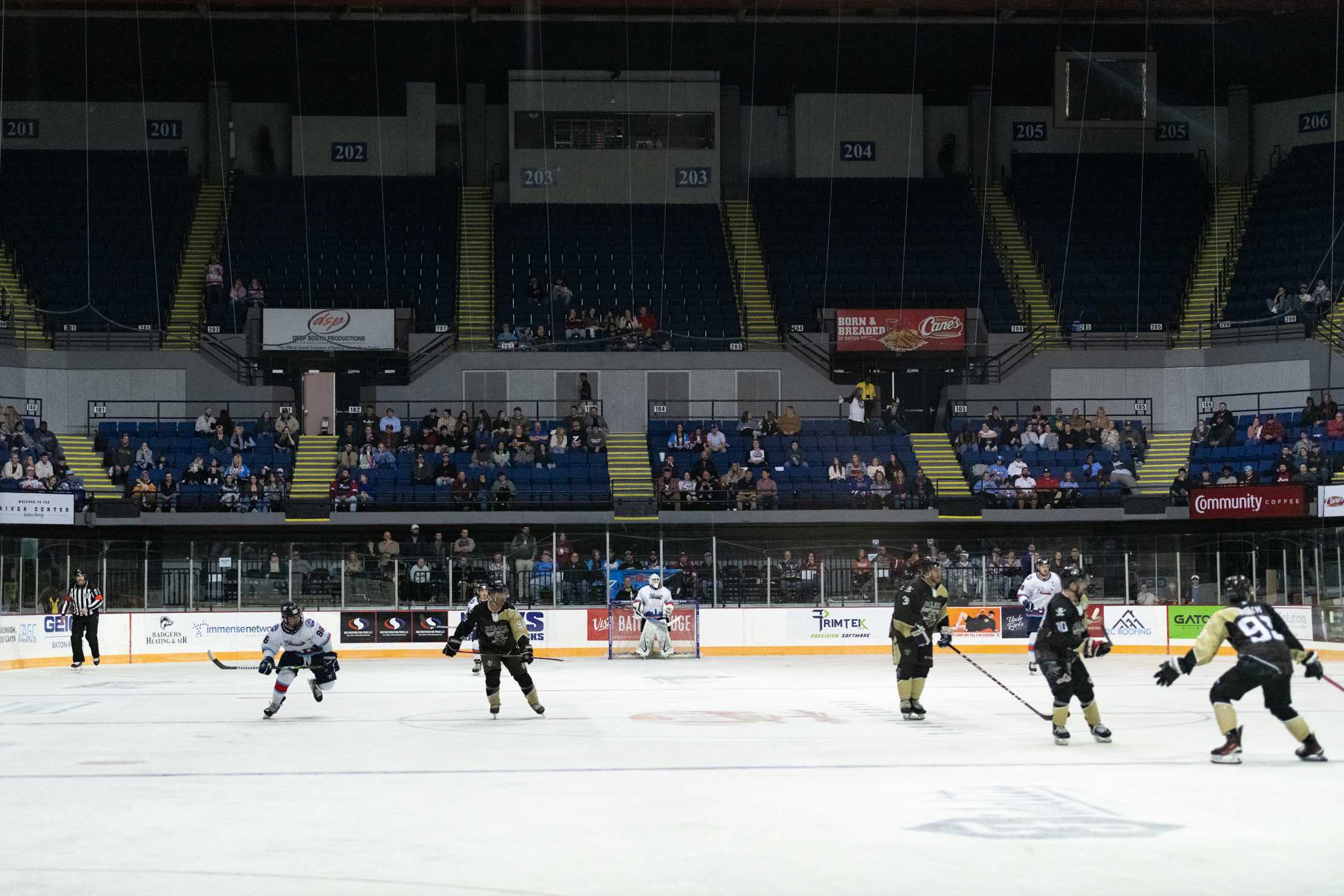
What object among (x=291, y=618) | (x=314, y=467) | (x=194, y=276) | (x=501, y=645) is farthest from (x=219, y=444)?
(x=501, y=645)

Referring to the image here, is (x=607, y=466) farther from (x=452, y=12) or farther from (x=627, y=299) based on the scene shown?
(x=452, y=12)

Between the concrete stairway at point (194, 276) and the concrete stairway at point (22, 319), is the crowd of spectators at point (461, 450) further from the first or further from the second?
the concrete stairway at point (22, 319)

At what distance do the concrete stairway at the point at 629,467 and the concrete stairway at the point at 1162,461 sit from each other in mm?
12234

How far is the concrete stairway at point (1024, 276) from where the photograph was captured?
4547cm

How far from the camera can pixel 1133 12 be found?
44.7m

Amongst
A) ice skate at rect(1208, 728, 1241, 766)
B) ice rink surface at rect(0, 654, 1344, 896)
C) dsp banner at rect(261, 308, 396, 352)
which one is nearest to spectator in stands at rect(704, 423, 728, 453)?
dsp banner at rect(261, 308, 396, 352)

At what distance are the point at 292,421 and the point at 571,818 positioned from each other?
3169 centimetres

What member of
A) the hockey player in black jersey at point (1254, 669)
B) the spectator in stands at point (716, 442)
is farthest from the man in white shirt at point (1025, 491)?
the hockey player in black jersey at point (1254, 669)

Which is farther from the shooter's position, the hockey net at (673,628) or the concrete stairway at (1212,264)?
the concrete stairway at (1212,264)

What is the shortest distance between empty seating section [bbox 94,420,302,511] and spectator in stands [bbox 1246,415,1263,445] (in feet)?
77.3

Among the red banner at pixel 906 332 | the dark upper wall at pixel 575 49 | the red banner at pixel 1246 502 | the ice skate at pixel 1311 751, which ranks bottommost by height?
the ice skate at pixel 1311 751

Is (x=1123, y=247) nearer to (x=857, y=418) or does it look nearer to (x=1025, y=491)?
(x=857, y=418)

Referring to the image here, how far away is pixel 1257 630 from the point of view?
44.5 feet

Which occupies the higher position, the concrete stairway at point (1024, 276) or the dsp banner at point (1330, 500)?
the concrete stairway at point (1024, 276)
